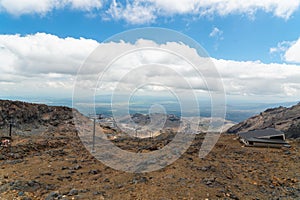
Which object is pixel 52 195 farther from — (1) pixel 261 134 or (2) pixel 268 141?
(1) pixel 261 134

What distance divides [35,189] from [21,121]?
94.5 feet

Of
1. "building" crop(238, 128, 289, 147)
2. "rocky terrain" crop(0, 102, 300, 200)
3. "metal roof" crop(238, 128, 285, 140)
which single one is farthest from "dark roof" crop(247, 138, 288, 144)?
"rocky terrain" crop(0, 102, 300, 200)

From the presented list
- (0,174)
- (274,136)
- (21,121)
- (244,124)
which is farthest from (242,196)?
(244,124)

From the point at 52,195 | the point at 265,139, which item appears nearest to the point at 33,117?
the point at 52,195

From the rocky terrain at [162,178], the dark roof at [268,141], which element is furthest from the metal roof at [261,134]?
the rocky terrain at [162,178]

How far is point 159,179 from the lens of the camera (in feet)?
30.8

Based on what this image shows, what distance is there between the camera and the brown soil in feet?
26.9

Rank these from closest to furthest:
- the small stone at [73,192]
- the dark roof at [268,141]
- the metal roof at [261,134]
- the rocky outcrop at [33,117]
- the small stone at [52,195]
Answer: the small stone at [52,195], the small stone at [73,192], the dark roof at [268,141], the metal roof at [261,134], the rocky outcrop at [33,117]

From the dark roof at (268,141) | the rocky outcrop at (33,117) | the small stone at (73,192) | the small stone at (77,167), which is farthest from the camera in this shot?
the rocky outcrop at (33,117)

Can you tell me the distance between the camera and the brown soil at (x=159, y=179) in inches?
323

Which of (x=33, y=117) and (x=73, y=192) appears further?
(x=33, y=117)

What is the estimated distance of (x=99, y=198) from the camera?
7.74m

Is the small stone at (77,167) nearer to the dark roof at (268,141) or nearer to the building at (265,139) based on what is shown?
the building at (265,139)

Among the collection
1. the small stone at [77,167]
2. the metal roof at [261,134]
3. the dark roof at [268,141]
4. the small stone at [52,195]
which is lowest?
the small stone at [52,195]
